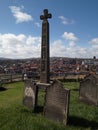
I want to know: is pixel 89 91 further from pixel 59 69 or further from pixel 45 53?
pixel 59 69

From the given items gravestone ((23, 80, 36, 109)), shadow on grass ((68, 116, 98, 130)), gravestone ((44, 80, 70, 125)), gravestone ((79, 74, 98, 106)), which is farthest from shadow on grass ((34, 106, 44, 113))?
gravestone ((79, 74, 98, 106))

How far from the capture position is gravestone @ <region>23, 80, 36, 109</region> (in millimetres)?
10336

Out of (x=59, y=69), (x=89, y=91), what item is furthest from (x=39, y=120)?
(x=59, y=69)

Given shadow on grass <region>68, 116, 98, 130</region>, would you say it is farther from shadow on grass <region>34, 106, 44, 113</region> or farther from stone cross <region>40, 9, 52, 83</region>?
stone cross <region>40, 9, 52, 83</region>

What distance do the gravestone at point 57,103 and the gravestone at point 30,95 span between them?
135cm

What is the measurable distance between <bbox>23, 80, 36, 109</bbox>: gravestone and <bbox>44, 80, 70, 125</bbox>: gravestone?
1.35m

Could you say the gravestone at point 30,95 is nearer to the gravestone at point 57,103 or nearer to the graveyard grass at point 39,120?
the graveyard grass at point 39,120

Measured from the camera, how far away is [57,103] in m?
8.54

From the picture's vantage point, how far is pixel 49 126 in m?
7.74

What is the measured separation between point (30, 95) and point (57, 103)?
8.06ft

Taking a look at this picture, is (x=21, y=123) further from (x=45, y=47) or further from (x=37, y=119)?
(x=45, y=47)

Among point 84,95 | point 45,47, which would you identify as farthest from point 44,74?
point 84,95

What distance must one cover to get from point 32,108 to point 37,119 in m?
1.87

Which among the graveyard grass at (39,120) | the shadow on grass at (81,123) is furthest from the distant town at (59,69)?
the shadow on grass at (81,123)
